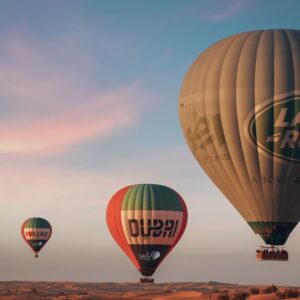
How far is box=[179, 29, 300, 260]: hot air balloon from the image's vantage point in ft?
142

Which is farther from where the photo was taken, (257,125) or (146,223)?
(146,223)

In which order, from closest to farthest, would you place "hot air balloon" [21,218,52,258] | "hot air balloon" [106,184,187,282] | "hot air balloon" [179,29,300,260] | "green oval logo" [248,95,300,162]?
"green oval logo" [248,95,300,162] → "hot air balloon" [179,29,300,260] → "hot air balloon" [106,184,187,282] → "hot air balloon" [21,218,52,258]

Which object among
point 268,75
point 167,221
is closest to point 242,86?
point 268,75

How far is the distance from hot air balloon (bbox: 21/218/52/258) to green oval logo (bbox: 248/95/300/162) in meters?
64.0

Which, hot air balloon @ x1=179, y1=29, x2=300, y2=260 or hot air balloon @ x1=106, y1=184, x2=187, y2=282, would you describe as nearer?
hot air balloon @ x1=179, y1=29, x2=300, y2=260

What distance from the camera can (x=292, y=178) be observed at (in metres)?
44.0

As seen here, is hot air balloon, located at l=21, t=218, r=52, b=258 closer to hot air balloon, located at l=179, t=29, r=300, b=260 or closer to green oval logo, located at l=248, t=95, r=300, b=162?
Answer: hot air balloon, located at l=179, t=29, r=300, b=260

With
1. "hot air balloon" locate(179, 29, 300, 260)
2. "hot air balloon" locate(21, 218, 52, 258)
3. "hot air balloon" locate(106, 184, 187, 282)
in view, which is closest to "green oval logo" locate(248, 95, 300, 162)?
"hot air balloon" locate(179, 29, 300, 260)

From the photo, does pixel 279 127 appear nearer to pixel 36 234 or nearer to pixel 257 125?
pixel 257 125

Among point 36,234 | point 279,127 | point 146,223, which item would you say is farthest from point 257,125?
point 36,234

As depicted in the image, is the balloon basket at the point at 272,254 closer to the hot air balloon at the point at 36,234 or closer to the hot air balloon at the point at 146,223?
the hot air balloon at the point at 146,223

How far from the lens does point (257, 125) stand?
143 ft

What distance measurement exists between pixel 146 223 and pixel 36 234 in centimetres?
4027

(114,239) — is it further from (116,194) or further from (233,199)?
(233,199)
